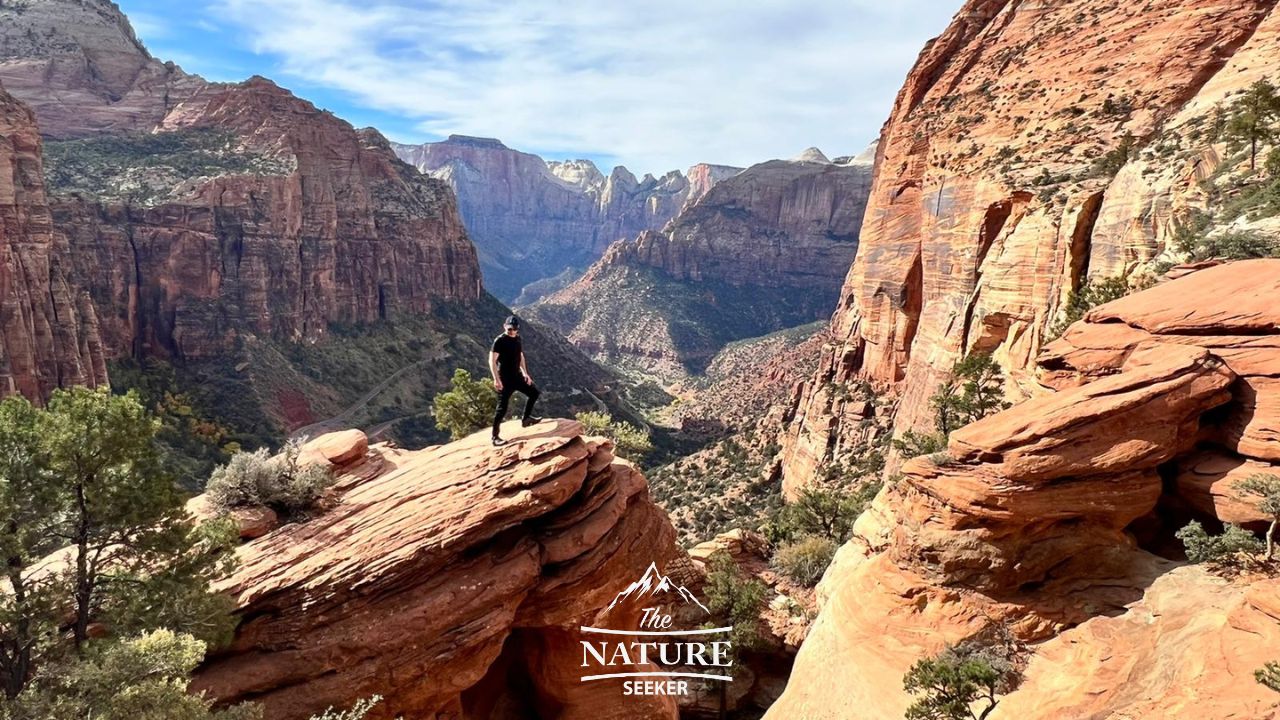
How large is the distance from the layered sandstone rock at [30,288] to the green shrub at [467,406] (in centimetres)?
3743

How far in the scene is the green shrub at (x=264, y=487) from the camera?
13.9 m

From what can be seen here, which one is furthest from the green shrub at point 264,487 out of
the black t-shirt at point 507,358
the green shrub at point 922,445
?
the green shrub at point 922,445

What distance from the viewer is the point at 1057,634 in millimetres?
13430

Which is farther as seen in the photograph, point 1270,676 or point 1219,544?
point 1219,544

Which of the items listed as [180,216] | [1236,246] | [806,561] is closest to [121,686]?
[806,561]

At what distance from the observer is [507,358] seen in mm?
14117

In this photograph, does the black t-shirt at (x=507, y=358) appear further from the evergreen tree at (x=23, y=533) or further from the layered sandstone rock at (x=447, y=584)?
the evergreen tree at (x=23, y=533)

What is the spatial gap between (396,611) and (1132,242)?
31.3 m

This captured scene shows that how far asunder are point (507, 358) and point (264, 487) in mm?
6307

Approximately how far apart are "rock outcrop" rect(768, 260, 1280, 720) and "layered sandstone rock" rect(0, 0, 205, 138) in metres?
118

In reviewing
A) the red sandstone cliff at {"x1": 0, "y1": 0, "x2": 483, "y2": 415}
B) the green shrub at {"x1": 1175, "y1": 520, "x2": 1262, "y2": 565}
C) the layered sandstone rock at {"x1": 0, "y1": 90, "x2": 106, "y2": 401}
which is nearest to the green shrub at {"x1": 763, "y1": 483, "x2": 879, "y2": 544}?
the green shrub at {"x1": 1175, "y1": 520, "x2": 1262, "y2": 565}

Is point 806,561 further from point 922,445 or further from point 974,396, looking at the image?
point 974,396

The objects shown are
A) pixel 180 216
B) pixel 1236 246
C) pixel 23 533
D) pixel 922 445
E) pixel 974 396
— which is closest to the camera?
pixel 23 533

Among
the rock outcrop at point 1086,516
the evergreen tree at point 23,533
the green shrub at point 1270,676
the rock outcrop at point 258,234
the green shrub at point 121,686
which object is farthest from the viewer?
the rock outcrop at point 258,234
